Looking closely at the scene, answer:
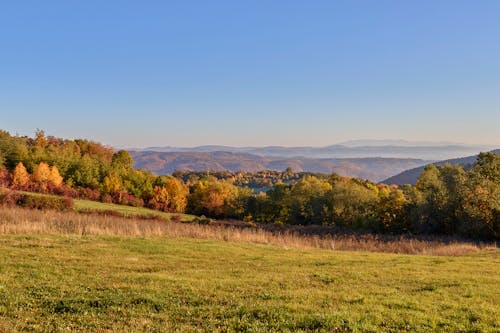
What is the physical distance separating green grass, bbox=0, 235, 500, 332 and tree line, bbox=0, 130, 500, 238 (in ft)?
78.3

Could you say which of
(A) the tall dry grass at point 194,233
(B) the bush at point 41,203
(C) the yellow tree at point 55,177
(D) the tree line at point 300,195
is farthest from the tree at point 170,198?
(A) the tall dry grass at point 194,233

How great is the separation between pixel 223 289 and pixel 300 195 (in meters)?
53.5

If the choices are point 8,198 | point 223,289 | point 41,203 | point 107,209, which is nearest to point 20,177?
point 8,198

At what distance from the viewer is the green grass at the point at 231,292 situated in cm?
876

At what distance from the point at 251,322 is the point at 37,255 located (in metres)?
12.4

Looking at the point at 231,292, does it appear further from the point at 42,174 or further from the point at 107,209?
the point at 42,174

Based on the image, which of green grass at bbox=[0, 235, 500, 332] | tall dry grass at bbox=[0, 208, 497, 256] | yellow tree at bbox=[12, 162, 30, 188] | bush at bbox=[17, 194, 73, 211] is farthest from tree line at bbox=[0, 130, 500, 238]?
green grass at bbox=[0, 235, 500, 332]

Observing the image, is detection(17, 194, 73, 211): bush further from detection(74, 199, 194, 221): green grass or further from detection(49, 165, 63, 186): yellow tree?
detection(49, 165, 63, 186): yellow tree

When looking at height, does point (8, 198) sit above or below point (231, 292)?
below

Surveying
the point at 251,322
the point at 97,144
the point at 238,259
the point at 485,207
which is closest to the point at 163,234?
the point at 238,259

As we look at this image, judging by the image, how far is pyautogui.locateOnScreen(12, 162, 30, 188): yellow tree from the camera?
209 ft

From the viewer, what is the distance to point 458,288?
Answer: 510 inches

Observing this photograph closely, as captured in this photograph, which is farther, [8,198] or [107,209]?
[107,209]

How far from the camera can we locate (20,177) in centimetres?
6500
